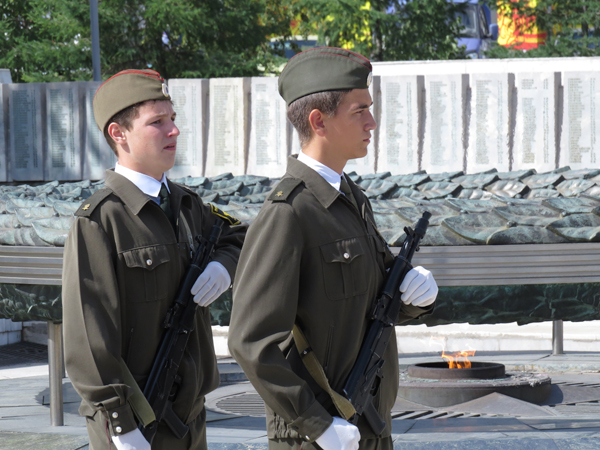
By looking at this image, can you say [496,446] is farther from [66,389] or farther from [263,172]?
[263,172]

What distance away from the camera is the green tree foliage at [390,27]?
61.4 ft

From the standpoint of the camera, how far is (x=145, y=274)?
1949 millimetres

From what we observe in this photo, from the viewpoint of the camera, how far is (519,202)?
303cm

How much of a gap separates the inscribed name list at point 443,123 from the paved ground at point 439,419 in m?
3.29

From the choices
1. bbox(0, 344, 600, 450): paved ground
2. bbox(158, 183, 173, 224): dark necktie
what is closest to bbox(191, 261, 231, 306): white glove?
bbox(158, 183, 173, 224): dark necktie

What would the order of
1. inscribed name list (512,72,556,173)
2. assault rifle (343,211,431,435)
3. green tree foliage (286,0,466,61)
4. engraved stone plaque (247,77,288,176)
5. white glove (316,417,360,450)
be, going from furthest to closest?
green tree foliage (286,0,466,61) → engraved stone plaque (247,77,288,176) → inscribed name list (512,72,556,173) → assault rifle (343,211,431,435) → white glove (316,417,360,450)

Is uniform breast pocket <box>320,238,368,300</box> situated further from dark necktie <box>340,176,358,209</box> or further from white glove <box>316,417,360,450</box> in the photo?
white glove <box>316,417,360,450</box>

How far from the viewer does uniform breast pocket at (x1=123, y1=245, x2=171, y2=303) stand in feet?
6.36

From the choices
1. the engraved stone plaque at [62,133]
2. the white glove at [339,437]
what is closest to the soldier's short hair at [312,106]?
the white glove at [339,437]

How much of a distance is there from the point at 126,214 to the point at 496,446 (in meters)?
1.42

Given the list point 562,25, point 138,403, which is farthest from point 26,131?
point 562,25

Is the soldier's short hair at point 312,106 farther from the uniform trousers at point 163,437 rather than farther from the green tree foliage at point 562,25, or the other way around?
the green tree foliage at point 562,25

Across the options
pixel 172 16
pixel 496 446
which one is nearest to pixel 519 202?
pixel 496 446

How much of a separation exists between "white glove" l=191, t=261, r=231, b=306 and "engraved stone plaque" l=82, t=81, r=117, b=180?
22.9ft
